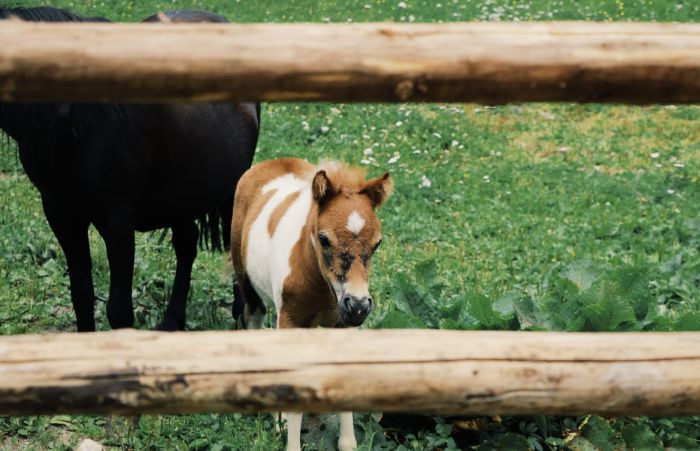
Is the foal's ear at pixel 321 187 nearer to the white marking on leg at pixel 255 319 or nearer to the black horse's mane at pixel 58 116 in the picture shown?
the black horse's mane at pixel 58 116

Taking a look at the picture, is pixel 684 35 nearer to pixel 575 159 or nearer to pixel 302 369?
pixel 302 369

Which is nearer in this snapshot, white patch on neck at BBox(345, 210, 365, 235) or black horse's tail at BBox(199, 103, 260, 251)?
white patch on neck at BBox(345, 210, 365, 235)

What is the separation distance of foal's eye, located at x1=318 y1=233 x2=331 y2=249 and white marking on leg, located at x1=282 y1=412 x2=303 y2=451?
32.9 inches

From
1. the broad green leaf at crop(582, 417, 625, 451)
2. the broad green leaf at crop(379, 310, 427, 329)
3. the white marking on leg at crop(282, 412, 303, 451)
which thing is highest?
the broad green leaf at crop(379, 310, 427, 329)

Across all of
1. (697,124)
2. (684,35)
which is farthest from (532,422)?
(697,124)

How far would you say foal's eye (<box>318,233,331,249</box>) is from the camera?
4.46 meters

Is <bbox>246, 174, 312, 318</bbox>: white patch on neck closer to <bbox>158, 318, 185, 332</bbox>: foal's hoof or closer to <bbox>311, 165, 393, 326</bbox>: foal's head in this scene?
<bbox>311, 165, 393, 326</bbox>: foal's head

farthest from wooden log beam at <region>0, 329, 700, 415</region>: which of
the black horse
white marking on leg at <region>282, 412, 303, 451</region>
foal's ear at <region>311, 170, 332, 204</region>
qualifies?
the black horse

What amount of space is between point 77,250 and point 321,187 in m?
1.76

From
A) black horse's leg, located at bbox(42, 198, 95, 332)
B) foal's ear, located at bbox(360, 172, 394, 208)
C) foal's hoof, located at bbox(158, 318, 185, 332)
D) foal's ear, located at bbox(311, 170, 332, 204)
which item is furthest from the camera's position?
foal's hoof, located at bbox(158, 318, 185, 332)

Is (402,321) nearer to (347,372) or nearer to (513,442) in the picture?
(513,442)

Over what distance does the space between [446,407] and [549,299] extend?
2455mm

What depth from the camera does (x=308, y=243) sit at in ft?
15.5

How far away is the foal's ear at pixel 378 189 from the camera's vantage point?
15.0 ft
